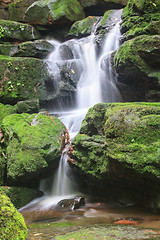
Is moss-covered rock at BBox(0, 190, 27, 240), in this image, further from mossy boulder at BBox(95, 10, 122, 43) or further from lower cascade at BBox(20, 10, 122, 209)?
mossy boulder at BBox(95, 10, 122, 43)

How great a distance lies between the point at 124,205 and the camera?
12.4 ft

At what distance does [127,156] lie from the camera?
315 centimetres

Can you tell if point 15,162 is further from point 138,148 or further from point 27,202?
point 138,148

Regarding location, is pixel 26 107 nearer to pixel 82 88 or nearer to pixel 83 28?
pixel 82 88

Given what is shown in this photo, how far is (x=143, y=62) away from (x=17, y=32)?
926 cm

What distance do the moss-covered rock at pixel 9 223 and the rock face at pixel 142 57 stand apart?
533 centimetres

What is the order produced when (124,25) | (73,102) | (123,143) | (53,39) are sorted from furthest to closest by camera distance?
(53,39) < (73,102) < (124,25) < (123,143)

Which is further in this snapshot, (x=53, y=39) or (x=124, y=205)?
(x=53, y=39)

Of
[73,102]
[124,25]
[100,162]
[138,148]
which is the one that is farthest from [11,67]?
[138,148]

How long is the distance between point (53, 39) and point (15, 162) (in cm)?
1150

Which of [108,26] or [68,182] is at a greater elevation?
[108,26]

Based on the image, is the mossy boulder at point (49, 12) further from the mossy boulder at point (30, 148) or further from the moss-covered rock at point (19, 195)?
the moss-covered rock at point (19, 195)

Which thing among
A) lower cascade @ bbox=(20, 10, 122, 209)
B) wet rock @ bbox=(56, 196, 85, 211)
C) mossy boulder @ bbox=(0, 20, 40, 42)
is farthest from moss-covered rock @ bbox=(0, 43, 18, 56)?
wet rock @ bbox=(56, 196, 85, 211)

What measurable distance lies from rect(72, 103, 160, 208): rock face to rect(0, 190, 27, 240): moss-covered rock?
1965mm
